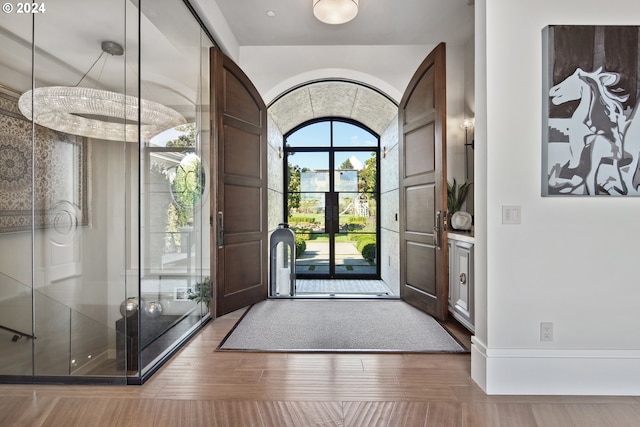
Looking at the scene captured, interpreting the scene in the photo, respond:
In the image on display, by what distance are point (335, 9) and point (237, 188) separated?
1.88 meters

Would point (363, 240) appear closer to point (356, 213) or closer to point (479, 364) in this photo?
point (356, 213)

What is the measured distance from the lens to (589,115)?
1914mm

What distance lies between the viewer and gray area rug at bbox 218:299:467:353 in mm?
2520

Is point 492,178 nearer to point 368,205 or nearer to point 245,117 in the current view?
point 245,117

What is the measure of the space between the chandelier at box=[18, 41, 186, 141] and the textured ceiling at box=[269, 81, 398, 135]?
2082mm

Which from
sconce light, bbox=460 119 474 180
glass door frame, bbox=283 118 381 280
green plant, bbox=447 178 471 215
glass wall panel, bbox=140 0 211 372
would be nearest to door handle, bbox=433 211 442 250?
green plant, bbox=447 178 471 215

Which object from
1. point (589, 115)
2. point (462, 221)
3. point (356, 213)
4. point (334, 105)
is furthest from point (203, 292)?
point (334, 105)

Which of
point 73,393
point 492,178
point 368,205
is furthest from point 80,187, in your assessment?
point 368,205

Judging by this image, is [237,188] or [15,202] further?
[237,188]

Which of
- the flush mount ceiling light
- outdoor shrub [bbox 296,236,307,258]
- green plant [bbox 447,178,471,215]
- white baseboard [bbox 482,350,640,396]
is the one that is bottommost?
white baseboard [bbox 482,350,640,396]

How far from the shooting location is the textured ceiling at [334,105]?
4.28m

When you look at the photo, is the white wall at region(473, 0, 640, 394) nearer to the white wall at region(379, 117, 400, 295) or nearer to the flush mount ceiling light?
the flush mount ceiling light

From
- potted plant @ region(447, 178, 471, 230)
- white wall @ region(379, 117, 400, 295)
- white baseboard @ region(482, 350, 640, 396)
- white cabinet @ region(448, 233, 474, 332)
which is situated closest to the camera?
white baseboard @ region(482, 350, 640, 396)

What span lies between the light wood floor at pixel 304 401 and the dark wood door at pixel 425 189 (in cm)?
99
